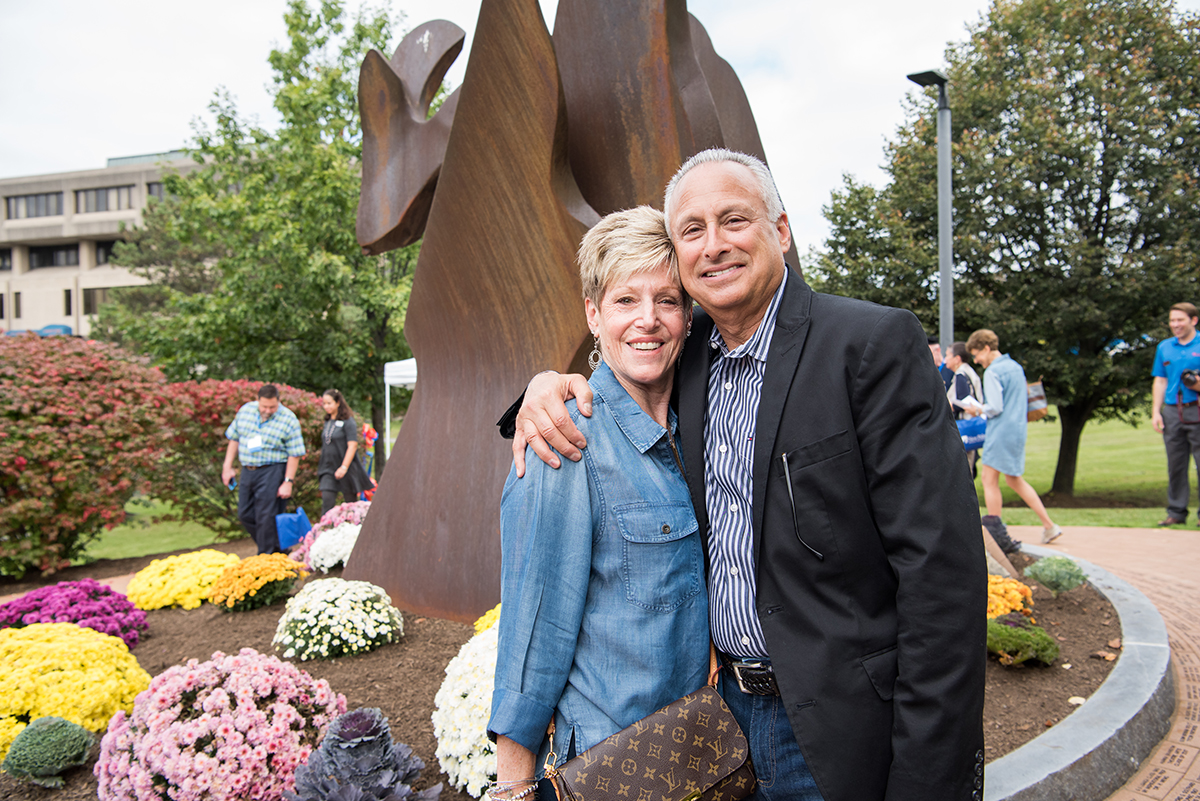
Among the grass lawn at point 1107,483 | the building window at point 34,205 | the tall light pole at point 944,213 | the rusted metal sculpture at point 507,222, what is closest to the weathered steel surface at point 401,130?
the rusted metal sculpture at point 507,222

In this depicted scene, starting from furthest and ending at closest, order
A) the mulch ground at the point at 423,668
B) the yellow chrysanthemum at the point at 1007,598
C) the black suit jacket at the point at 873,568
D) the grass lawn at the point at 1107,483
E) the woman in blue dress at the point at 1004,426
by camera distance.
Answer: the grass lawn at the point at 1107,483 < the woman in blue dress at the point at 1004,426 < the yellow chrysanthemum at the point at 1007,598 < the mulch ground at the point at 423,668 < the black suit jacket at the point at 873,568

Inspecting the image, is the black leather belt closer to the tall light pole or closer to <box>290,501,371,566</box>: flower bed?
<box>290,501,371,566</box>: flower bed

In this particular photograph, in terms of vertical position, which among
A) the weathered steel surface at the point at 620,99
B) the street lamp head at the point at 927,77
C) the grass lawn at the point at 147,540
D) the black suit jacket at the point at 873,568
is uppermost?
the street lamp head at the point at 927,77

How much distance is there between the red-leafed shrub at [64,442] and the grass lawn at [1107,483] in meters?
11.0

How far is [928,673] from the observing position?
1.42 metres

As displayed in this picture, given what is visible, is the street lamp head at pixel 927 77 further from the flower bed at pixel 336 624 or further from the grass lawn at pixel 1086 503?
the flower bed at pixel 336 624

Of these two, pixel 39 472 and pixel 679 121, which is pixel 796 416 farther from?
pixel 39 472

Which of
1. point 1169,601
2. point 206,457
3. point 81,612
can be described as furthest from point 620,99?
point 206,457

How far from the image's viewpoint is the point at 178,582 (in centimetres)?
566

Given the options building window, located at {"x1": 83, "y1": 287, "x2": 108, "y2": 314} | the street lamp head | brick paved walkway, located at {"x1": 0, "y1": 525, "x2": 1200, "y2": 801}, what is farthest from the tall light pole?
building window, located at {"x1": 83, "y1": 287, "x2": 108, "y2": 314}

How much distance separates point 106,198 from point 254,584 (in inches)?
2085

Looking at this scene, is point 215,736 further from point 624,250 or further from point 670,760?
point 624,250

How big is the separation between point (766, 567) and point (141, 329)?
1963 centimetres

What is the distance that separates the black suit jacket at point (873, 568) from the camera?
1.42 metres
